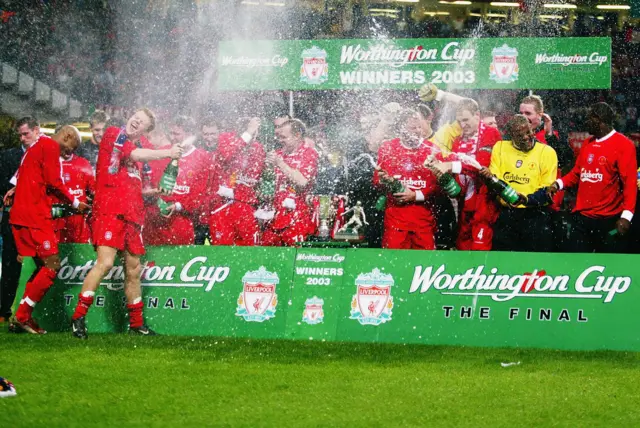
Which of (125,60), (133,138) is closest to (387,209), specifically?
(133,138)

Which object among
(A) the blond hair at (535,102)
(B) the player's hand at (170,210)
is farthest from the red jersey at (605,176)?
(B) the player's hand at (170,210)

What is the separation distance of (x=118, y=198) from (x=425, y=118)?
2990 millimetres

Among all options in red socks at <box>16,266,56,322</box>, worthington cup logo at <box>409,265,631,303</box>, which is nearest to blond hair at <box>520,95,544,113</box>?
worthington cup logo at <box>409,265,631,303</box>

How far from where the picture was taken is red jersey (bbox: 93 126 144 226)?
26.6ft

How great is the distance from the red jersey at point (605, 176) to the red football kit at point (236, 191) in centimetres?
305

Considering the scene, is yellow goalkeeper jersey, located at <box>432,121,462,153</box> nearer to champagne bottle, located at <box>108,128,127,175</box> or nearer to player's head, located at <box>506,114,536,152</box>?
player's head, located at <box>506,114,536,152</box>

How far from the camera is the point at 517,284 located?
7.77 m

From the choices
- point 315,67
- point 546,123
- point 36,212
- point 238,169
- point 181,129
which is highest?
point 315,67

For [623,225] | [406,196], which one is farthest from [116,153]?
[623,225]

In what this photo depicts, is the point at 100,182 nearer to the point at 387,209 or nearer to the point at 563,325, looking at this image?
the point at 387,209

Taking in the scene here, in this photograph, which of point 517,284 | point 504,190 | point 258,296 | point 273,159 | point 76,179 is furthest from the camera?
point 76,179

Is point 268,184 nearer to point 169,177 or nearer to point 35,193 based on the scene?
point 169,177

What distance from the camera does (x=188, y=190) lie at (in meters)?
Result: 9.70

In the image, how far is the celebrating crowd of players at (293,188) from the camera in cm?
820
